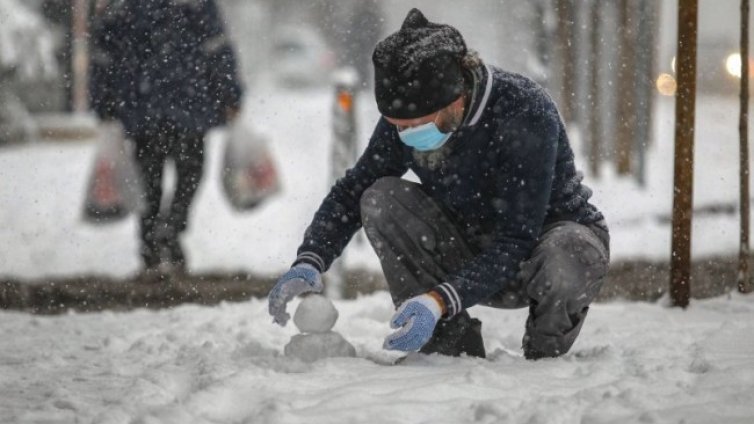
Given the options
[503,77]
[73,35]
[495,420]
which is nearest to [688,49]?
[503,77]

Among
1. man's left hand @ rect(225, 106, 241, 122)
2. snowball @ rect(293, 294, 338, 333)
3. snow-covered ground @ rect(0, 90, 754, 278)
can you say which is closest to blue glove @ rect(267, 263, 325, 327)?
snowball @ rect(293, 294, 338, 333)

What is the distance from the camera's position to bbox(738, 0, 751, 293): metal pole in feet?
16.4

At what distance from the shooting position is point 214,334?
4516 millimetres

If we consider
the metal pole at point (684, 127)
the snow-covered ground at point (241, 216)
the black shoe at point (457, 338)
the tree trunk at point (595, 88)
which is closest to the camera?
the black shoe at point (457, 338)

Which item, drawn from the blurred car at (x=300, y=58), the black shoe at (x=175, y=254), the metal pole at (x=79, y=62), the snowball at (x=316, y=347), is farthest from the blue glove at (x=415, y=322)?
the blurred car at (x=300, y=58)

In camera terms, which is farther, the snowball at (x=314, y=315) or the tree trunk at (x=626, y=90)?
the tree trunk at (x=626, y=90)

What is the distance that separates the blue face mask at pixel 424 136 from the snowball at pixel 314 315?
68 centimetres

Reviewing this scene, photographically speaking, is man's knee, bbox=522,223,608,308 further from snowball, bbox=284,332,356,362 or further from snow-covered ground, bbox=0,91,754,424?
snowball, bbox=284,332,356,362

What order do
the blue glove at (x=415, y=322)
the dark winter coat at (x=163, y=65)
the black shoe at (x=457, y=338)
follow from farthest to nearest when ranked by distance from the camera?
the dark winter coat at (x=163, y=65) < the black shoe at (x=457, y=338) < the blue glove at (x=415, y=322)

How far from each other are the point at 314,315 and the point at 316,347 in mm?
125

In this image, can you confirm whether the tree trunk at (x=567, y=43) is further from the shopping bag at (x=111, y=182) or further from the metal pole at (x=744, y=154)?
the metal pole at (x=744, y=154)

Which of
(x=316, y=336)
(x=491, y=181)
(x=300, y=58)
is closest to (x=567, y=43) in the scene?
(x=491, y=181)

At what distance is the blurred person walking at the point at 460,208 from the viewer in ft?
11.2

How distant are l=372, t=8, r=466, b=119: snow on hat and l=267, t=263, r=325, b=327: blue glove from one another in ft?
2.03
